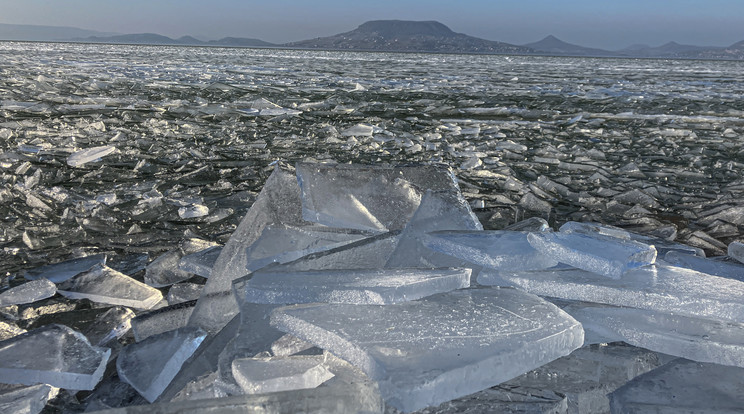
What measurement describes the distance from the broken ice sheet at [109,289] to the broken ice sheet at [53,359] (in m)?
0.29

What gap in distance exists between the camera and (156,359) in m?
1.12

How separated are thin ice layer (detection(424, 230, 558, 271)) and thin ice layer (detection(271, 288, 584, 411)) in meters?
0.11

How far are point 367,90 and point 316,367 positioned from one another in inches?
303

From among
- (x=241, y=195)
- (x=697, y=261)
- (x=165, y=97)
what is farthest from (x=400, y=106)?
(x=697, y=261)

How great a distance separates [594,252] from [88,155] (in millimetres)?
2941

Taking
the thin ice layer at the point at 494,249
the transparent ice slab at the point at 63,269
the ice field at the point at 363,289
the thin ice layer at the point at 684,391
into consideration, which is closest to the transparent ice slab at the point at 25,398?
the ice field at the point at 363,289

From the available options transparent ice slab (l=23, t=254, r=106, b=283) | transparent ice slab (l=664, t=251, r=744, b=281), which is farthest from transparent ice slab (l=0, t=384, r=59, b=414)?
transparent ice slab (l=664, t=251, r=744, b=281)

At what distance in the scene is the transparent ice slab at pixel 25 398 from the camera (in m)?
1.01

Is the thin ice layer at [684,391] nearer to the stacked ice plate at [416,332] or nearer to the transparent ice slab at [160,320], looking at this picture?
the stacked ice plate at [416,332]

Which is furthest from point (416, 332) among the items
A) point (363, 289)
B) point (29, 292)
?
point (29, 292)

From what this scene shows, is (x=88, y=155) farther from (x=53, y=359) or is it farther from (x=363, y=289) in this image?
(x=363, y=289)

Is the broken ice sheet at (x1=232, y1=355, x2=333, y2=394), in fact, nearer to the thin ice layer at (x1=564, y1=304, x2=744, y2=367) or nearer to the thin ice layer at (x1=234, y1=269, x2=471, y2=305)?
the thin ice layer at (x1=234, y1=269, x2=471, y2=305)

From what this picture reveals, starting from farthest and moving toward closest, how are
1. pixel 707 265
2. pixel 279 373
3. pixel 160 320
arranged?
pixel 707 265 → pixel 160 320 → pixel 279 373

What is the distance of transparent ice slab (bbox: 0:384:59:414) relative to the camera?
3.30 feet
